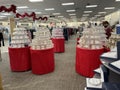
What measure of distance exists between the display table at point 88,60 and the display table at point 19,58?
6.28 ft

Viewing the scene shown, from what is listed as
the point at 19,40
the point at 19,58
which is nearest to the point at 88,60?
the point at 19,58

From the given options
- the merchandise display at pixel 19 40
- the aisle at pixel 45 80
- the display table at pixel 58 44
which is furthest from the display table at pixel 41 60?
the display table at pixel 58 44

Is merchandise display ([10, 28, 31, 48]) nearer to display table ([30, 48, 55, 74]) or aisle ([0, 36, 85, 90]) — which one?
display table ([30, 48, 55, 74])

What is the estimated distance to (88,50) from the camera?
15.4 feet

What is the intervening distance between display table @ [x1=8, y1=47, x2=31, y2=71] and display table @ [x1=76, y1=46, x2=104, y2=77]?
1.91 meters

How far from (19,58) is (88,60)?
2.43 m

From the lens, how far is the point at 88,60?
473 centimetres

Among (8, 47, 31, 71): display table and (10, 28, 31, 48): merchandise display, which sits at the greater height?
(10, 28, 31, 48): merchandise display

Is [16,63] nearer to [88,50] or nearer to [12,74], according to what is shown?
[12,74]

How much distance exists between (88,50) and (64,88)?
1.40 meters

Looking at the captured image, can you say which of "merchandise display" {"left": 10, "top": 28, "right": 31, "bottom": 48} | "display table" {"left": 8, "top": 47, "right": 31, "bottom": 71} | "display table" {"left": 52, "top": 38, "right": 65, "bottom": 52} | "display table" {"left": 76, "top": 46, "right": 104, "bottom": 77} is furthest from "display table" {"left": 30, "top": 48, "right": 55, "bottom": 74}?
"display table" {"left": 52, "top": 38, "right": 65, "bottom": 52}

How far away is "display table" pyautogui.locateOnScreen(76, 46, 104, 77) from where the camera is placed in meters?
4.67

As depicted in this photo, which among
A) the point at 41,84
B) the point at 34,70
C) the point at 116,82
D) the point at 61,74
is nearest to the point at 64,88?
the point at 41,84

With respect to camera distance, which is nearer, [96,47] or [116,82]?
[116,82]
